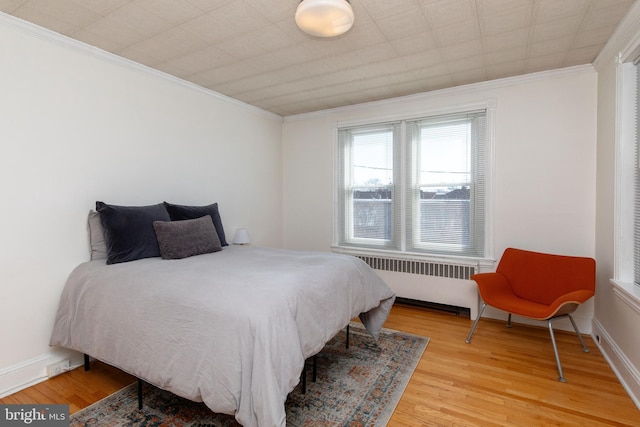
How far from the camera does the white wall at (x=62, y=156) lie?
2141mm

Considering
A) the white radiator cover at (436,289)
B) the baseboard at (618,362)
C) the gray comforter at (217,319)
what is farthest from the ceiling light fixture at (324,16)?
the baseboard at (618,362)

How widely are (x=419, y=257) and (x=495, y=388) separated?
1697mm

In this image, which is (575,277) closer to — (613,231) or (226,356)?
(613,231)

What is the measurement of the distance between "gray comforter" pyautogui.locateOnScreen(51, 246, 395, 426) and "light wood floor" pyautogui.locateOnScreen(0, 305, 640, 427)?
357 mm

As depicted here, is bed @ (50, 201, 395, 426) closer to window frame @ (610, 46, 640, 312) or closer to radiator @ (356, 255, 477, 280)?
radiator @ (356, 255, 477, 280)

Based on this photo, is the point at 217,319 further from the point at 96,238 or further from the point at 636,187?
the point at 636,187

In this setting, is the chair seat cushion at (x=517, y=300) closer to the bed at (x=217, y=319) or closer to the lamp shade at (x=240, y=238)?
the bed at (x=217, y=319)

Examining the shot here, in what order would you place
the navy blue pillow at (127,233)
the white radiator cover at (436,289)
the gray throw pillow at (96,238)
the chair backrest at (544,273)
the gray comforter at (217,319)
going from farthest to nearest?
1. the white radiator cover at (436,289)
2. the chair backrest at (544,273)
3. the gray throw pillow at (96,238)
4. the navy blue pillow at (127,233)
5. the gray comforter at (217,319)

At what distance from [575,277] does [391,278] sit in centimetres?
180

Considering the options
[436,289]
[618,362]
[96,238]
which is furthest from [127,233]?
[618,362]

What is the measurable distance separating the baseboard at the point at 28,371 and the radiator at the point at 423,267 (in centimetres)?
308

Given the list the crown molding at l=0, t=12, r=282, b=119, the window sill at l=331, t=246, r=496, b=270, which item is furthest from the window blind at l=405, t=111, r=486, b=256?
the crown molding at l=0, t=12, r=282, b=119

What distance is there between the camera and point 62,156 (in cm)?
238

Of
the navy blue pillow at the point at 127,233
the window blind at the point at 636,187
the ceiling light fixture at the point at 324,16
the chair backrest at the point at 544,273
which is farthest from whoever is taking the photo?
the chair backrest at the point at 544,273
